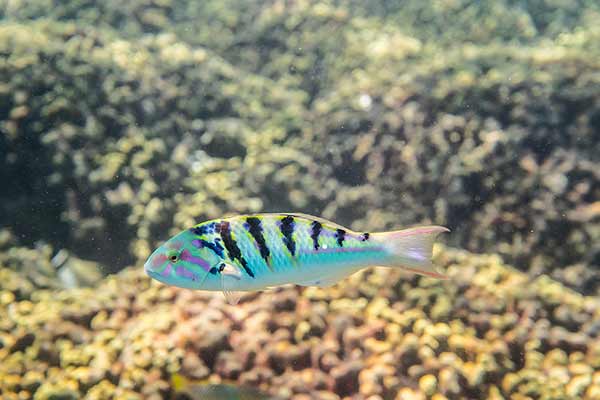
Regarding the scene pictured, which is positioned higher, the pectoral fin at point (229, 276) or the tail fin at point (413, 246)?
the tail fin at point (413, 246)

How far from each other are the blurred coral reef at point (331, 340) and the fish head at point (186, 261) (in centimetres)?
139

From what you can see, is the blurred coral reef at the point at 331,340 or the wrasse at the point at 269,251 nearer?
the wrasse at the point at 269,251

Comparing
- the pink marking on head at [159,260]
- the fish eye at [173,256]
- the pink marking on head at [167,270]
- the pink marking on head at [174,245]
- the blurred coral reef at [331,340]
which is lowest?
the blurred coral reef at [331,340]

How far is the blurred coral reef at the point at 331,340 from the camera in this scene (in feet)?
10.9

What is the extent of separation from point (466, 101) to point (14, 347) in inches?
197

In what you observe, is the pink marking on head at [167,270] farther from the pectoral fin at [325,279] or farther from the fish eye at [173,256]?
the pectoral fin at [325,279]

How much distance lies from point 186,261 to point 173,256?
7cm

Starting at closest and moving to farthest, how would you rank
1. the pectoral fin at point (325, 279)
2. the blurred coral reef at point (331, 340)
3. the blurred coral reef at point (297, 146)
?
the pectoral fin at point (325, 279)
the blurred coral reef at point (331, 340)
the blurred coral reef at point (297, 146)

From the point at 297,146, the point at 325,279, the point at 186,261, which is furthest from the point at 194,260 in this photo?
the point at 297,146

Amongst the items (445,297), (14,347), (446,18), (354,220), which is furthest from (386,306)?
(446,18)

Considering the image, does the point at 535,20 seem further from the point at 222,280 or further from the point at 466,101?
the point at 222,280

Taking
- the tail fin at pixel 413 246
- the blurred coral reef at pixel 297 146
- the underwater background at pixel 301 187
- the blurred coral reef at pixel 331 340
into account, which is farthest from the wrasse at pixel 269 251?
the blurred coral reef at pixel 297 146

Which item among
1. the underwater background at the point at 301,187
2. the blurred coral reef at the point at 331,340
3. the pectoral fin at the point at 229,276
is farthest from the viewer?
the underwater background at the point at 301,187

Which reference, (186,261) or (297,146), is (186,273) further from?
(297,146)
